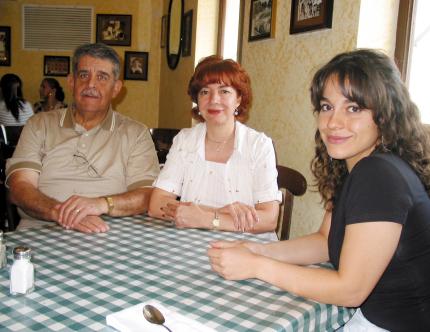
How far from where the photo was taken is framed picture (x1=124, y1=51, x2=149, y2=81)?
19.2 ft

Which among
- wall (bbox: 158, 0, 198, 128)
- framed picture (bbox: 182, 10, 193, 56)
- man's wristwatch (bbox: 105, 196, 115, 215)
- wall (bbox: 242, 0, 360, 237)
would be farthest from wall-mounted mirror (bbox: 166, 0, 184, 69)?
man's wristwatch (bbox: 105, 196, 115, 215)

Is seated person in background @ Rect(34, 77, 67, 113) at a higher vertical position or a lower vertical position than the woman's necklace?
higher

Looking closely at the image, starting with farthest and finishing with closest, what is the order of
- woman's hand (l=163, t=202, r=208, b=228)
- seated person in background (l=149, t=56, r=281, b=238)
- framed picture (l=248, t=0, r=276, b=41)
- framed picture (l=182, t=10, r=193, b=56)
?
framed picture (l=182, t=10, r=193, b=56)
framed picture (l=248, t=0, r=276, b=41)
seated person in background (l=149, t=56, r=281, b=238)
woman's hand (l=163, t=202, r=208, b=228)

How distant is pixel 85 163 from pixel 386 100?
1.35m

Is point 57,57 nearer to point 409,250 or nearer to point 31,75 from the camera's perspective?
point 31,75

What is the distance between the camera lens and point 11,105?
16.5 feet

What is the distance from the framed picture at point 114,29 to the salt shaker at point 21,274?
534 centimetres

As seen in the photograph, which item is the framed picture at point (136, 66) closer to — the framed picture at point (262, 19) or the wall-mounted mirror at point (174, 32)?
the wall-mounted mirror at point (174, 32)

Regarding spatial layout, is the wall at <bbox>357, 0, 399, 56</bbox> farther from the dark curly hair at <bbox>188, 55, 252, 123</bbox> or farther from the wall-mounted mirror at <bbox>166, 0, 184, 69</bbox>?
the wall-mounted mirror at <bbox>166, 0, 184, 69</bbox>

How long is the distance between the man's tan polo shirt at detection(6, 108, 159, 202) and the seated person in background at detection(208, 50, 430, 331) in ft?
3.13

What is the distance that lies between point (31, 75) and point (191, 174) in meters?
5.17

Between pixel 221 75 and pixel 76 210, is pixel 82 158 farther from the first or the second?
pixel 221 75

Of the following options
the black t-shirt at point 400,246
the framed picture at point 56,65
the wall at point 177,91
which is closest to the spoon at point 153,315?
the black t-shirt at point 400,246

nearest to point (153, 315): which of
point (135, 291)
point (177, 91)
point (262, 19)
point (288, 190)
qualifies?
point (135, 291)
